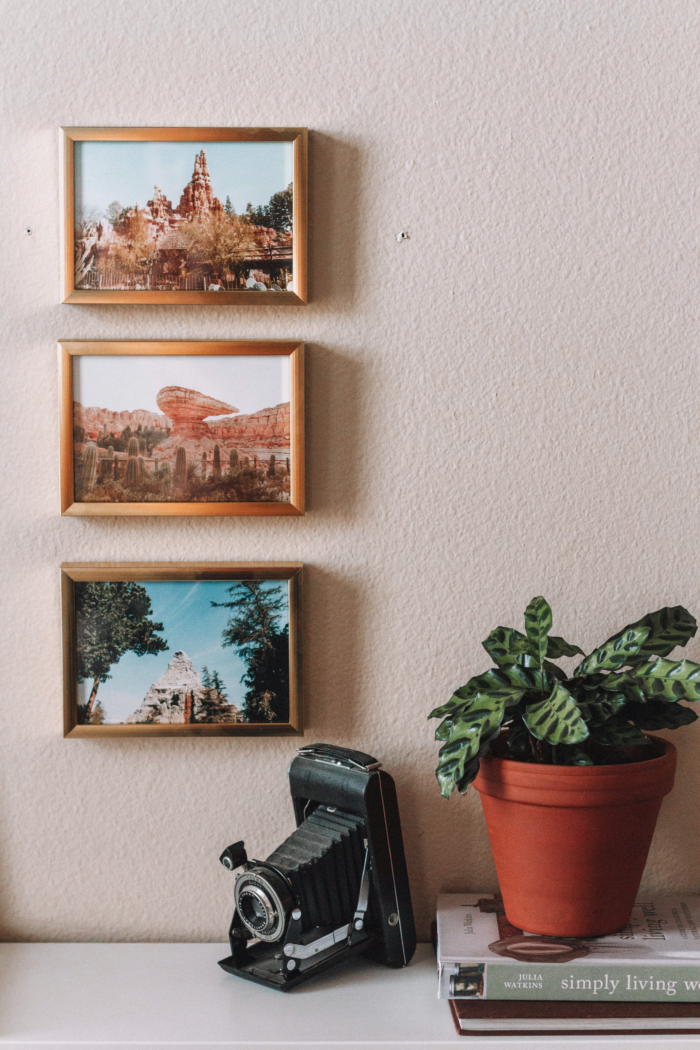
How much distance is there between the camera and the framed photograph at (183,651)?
100cm

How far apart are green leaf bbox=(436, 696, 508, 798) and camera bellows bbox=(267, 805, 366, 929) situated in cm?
16

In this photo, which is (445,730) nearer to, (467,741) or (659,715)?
(467,741)

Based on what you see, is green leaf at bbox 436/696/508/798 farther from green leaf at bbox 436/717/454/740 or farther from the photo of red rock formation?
the photo of red rock formation

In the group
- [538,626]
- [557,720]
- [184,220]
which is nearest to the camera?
[557,720]

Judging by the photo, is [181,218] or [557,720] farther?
[181,218]

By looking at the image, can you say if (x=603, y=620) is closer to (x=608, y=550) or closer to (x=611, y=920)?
(x=608, y=550)

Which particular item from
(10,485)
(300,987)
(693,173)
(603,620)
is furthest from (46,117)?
(300,987)

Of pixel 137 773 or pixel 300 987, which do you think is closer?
pixel 300 987

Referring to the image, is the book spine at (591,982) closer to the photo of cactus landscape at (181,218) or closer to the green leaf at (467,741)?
the green leaf at (467,741)

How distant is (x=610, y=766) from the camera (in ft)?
2.68

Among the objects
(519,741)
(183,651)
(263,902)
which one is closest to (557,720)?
(519,741)

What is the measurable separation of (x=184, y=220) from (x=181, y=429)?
0.26m

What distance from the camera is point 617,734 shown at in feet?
2.77

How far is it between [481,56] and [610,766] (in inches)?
33.8
